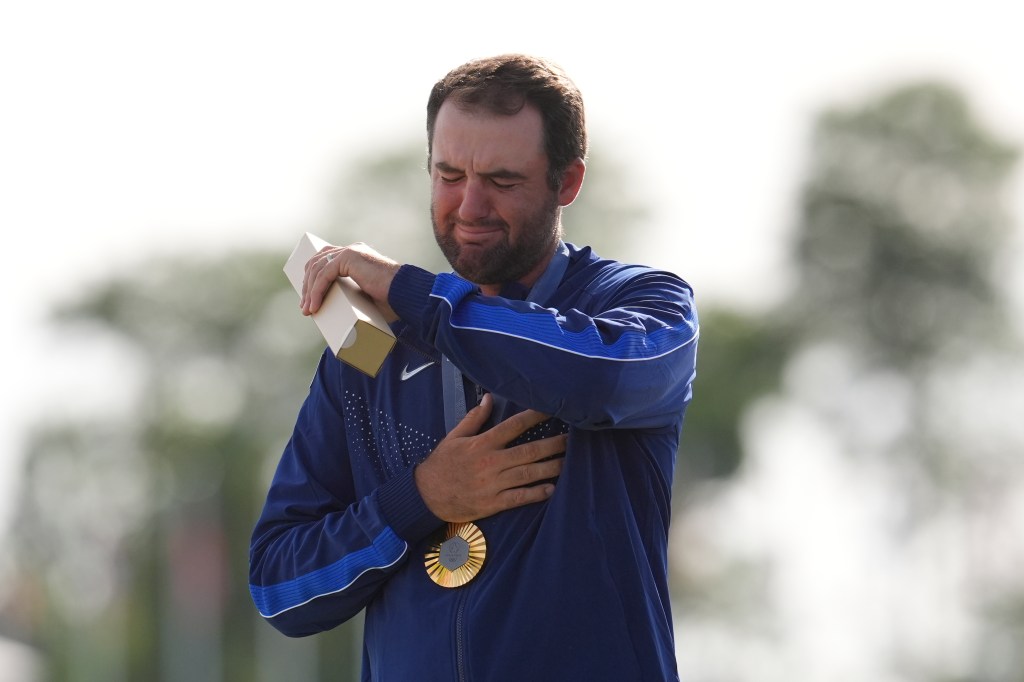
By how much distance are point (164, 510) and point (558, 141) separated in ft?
130

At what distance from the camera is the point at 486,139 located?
18.2ft

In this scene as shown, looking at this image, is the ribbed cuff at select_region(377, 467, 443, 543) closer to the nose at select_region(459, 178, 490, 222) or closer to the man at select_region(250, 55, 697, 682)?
the man at select_region(250, 55, 697, 682)

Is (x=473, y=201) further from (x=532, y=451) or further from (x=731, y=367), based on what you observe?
(x=731, y=367)

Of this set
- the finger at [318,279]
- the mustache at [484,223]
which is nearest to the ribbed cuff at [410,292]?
the finger at [318,279]

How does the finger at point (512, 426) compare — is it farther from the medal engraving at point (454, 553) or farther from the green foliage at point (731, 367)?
the green foliage at point (731, 367)

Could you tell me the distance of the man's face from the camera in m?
5.55

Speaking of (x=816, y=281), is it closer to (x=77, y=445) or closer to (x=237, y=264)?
(x=237, y=264)

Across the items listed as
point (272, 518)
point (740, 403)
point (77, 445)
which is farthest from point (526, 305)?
point (77, 445)

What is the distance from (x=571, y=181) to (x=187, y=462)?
129 ft

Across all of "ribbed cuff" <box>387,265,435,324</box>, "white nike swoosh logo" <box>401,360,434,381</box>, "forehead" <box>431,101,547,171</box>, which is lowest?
"white nike swoosh logo" <box>401,360,434,381</box>

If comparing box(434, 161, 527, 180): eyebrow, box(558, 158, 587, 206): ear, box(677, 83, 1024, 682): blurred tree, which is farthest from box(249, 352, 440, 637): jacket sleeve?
box(677, 83, 1024, 682): blurred tree

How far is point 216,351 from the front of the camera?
1805 inches

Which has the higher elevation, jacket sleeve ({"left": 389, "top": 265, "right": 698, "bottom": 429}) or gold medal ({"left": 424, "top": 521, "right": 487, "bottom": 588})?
jacket sleeve ({"left": 389, "top": 265, "right": 698, "bottom": 429})

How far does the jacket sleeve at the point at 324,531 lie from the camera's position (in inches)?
214
